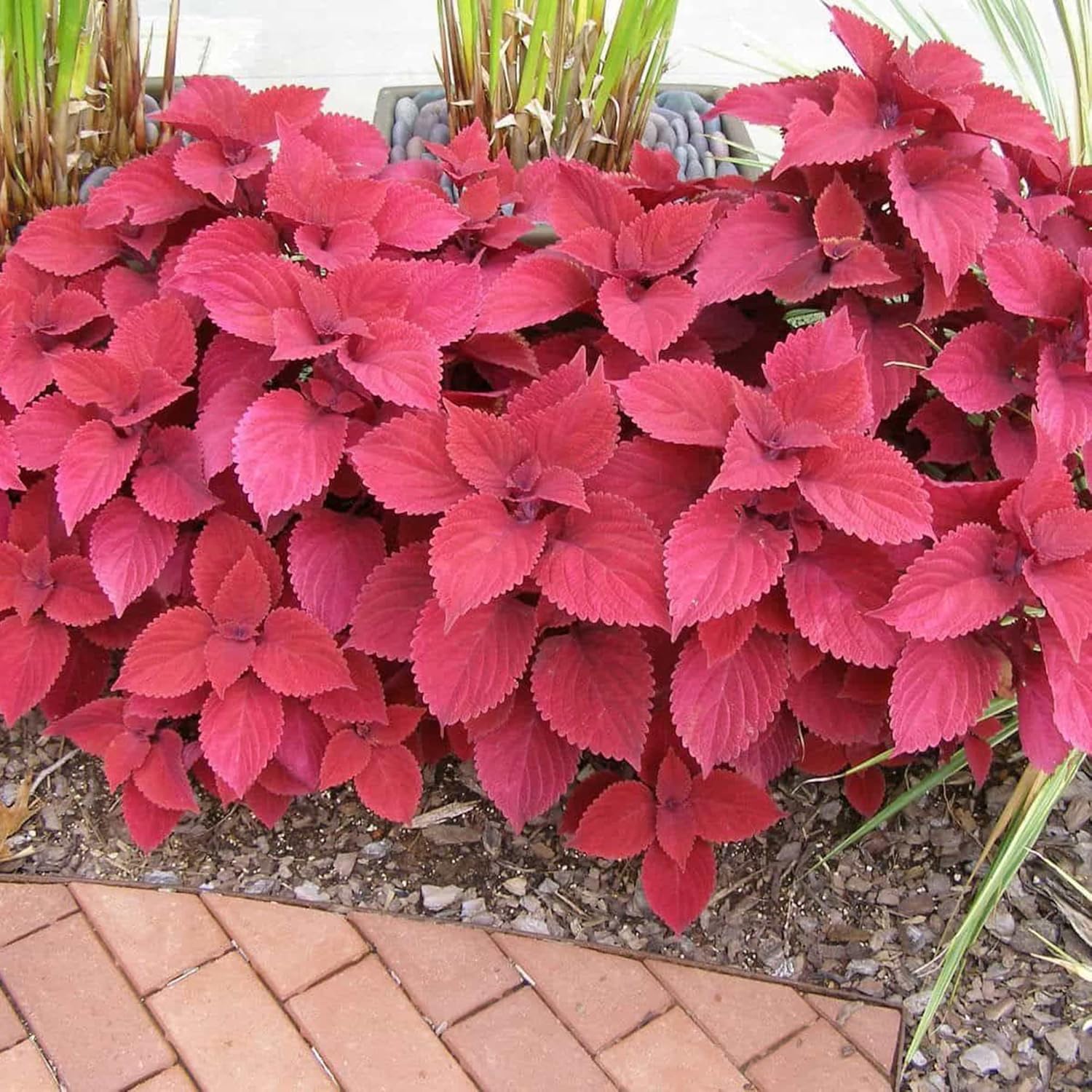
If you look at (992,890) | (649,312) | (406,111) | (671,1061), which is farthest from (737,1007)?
(406,111)

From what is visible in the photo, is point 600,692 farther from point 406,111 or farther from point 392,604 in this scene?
point 406,111

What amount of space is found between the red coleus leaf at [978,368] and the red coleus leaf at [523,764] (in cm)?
56

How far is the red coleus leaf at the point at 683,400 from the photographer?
1.29m

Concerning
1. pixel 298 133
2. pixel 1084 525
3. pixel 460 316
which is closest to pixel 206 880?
pixel 460 316

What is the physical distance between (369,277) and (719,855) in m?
0.81

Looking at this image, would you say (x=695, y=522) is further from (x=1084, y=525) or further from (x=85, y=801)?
(x=85, y=801)

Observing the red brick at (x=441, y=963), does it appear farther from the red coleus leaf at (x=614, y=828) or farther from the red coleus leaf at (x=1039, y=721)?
the red coleus leaf at (x=1039, y=721)

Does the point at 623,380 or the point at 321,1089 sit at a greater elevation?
the point at 623,380

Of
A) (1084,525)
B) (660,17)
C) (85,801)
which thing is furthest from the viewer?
(660,17)

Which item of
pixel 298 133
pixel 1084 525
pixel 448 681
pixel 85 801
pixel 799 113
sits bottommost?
pixel 85 801

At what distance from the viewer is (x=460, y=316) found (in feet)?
4.68

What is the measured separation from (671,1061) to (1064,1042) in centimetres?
44

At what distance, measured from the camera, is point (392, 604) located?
1.38 m

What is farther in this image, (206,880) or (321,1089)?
(206,880)
